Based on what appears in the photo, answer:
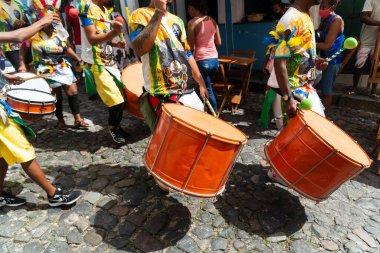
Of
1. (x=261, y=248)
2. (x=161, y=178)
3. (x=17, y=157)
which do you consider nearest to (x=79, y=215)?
(x=17, y=157)

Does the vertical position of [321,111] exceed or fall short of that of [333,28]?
it falls short

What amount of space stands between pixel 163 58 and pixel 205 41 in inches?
Result: 97.3

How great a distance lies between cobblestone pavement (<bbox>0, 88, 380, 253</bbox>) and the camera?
2.59 m

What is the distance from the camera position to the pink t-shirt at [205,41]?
480cm

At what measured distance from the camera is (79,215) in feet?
Result: 9.64

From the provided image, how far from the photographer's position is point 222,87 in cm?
590

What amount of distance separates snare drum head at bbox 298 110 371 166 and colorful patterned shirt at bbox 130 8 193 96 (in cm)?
116

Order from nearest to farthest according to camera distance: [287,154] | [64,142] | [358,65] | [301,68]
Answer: [287,154]
[301,68]
[64,142]
[358,65]

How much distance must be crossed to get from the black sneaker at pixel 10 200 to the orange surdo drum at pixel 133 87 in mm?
1873

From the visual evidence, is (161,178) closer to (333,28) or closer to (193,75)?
(193,75)

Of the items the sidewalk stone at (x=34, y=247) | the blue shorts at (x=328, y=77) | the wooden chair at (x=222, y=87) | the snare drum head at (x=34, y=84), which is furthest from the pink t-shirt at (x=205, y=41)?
the sidewalk stone at (x=34, y=247)

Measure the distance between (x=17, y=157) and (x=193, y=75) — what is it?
183 cm

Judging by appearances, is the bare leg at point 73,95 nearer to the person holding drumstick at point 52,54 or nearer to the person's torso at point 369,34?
the person holding drumstick at point 52,54

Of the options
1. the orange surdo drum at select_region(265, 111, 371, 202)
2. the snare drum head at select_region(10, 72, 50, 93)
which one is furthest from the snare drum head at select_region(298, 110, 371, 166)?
the snare drum head at select_region(10, 72, 50, 93)
